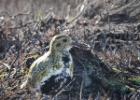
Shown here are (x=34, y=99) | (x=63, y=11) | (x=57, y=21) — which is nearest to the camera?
(x=34, y=99)

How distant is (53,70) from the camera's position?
770 centimetres

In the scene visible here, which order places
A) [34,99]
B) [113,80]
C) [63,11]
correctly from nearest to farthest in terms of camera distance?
[34,99], [113,80], [63,11]

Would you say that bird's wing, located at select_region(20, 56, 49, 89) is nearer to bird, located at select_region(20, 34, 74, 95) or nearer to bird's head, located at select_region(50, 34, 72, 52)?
bird, located at select_region(20, 34, 74, 95)

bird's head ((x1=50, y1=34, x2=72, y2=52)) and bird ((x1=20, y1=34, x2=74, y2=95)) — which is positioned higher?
bird's head ((x1=50, y1=34, x2=72, y2=52))

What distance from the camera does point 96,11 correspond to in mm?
10875

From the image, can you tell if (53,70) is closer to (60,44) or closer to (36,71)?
(36,71)

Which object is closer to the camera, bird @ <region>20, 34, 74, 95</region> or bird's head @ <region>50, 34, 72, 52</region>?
bird @ <region>20, 34, 74, 95</region>

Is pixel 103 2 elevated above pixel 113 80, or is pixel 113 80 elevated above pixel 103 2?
pixel 103 2

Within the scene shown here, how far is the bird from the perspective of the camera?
768 cm

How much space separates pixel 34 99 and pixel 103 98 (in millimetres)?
708

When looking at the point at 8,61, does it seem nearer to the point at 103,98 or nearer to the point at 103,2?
the point at 103,98

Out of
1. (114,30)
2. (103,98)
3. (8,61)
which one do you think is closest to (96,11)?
(114,30)

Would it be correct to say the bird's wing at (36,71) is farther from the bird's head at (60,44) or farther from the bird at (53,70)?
the bird's head at (60,44)

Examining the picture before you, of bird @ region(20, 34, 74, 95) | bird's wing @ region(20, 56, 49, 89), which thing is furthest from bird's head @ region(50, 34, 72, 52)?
bird's wing @ region(20, 56, 49, 89)
